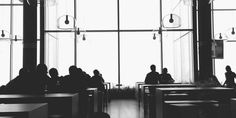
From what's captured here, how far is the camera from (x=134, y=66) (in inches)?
423

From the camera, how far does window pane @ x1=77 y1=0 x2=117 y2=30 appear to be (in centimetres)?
1067

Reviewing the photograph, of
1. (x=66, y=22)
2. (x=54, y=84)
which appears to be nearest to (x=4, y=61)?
(x=66, y=22)

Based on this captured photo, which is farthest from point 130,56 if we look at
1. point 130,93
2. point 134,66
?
point 130,93

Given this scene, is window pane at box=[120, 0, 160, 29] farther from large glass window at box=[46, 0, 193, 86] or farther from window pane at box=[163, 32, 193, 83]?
window pane at box=[163, 32, 193, 83]

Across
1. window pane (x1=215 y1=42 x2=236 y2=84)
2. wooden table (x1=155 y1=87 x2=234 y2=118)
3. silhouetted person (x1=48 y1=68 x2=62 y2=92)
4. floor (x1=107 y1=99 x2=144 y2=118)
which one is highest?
window pane (x1=215 y1=42 x2=236 y2=84)

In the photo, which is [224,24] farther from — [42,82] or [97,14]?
[42,82]

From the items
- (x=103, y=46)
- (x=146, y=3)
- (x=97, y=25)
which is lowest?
(x=103, y=46)

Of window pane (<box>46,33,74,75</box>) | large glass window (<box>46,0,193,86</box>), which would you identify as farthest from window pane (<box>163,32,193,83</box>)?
window pane (<box>46,33,74,75</box>)

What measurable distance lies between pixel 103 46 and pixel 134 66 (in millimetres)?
1239

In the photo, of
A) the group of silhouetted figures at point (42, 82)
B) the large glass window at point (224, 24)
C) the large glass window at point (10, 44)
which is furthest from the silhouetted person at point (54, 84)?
the large glass window at point (224, 24)

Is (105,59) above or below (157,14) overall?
below

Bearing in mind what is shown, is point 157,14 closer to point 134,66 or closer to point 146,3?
point 146,3

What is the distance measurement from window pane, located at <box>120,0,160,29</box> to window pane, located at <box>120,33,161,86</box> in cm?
30

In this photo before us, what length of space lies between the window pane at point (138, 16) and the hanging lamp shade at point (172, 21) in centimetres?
338
